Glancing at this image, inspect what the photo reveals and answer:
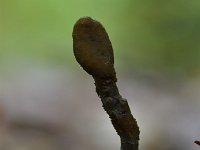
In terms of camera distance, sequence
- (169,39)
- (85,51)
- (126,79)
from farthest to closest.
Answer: (169,39)
(126,79)
(85,51)

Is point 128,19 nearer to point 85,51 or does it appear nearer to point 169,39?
point 169,39

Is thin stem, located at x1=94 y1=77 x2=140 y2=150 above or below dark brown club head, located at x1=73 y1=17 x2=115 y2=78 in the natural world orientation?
below

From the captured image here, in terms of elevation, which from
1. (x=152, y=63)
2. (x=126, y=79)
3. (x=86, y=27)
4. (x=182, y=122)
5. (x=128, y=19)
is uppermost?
(x=128, y=19)

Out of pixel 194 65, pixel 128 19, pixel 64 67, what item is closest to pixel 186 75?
pixel 194 65

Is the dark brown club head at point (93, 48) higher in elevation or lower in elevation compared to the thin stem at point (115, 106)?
A: higher

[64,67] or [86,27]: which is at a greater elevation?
[64,67]
